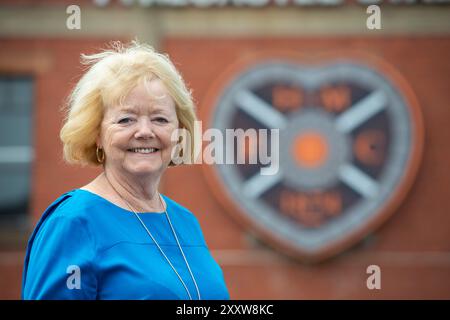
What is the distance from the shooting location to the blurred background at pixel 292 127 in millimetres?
6672

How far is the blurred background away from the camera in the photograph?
6.67m

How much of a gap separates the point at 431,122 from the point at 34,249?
603 cm

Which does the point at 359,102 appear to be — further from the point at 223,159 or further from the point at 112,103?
the point at 112,103

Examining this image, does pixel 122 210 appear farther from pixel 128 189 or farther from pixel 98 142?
pixel 98 142

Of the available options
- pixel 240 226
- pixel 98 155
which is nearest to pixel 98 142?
pixel 98 155

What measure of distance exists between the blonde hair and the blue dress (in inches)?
6.5

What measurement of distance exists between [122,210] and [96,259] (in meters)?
0.20

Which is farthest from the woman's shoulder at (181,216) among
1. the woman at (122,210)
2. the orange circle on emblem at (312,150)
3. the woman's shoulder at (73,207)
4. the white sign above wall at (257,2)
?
the white sign above wall at (257,2)

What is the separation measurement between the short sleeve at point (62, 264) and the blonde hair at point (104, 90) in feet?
0.84

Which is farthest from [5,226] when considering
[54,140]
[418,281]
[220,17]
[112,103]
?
[112,103]

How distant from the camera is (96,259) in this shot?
144 cm

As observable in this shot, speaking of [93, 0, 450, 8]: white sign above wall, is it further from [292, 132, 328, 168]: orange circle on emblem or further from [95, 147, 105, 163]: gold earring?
[95, 147, 105, 163]: gold earring

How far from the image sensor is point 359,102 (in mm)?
6723
